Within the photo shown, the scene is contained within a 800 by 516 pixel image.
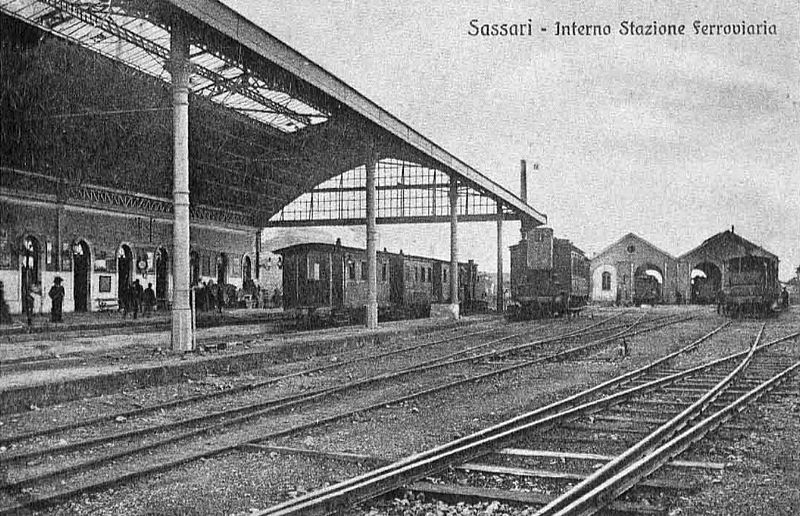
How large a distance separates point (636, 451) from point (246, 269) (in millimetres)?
36153

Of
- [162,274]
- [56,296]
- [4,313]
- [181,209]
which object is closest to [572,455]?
[181,209]

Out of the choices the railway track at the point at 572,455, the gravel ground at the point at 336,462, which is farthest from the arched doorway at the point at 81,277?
the railway track at the point at 572,455

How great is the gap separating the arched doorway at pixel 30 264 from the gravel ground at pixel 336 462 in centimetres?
1578

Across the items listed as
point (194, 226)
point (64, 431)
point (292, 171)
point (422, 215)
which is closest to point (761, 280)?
point (422, 215)

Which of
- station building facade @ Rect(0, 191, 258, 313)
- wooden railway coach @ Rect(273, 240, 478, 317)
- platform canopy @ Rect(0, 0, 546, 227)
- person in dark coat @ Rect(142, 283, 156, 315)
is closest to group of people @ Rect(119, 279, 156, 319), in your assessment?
person in dark coat @ Rect(142, 283, 156, 315)

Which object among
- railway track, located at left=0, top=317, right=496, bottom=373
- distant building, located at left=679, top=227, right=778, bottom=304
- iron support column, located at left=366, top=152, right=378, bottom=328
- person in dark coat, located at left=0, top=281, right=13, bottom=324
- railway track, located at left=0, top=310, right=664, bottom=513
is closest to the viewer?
railway track, located at left=0, top=310, right=664, bottom=513

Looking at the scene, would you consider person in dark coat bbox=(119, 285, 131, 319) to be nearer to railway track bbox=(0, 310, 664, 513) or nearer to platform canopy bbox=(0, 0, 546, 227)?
platform canopy bbox=(0, 0, 546, 227)

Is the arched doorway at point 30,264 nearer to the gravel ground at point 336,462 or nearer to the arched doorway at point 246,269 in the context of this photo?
the arched doorway at point 246,269

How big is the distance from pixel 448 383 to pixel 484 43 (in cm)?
512

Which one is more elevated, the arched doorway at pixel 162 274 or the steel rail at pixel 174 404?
the arched doorway at pixel 162 274

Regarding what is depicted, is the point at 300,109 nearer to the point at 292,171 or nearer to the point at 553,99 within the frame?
the point at 292,171

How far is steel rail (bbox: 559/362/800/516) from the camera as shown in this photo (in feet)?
16.7

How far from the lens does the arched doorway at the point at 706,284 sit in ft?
193

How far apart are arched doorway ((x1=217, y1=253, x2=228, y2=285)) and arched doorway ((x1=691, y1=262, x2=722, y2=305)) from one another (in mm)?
37738
